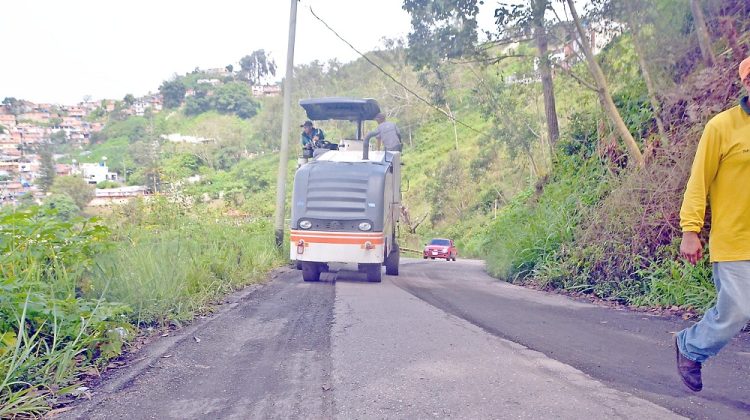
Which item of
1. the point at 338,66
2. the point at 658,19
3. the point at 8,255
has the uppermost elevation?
the point at 338,66

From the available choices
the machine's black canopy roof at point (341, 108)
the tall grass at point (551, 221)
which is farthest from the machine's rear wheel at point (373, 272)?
the machine's black canopy roof at point (341, 108)

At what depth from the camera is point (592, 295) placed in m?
9.00

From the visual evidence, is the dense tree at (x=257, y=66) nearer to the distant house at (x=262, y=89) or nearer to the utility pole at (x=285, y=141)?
the distant house at (x=262, y=89)

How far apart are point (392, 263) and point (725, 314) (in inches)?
359

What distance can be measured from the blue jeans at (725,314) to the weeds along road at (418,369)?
1.12 ft

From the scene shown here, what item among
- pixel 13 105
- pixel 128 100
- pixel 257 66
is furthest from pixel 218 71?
pixel 13 105

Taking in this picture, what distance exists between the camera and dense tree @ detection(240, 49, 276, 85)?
7101cm

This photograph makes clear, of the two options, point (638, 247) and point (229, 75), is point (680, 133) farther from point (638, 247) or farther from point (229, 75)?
point (229, 75)

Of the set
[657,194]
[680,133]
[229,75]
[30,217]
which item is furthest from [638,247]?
[229,75]

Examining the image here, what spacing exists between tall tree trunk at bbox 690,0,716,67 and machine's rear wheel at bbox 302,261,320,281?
7.19m

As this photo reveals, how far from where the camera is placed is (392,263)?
12.6m

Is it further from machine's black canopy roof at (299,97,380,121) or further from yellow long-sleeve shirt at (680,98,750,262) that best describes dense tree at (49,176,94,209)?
yellow long-sleeve shirt at (680,98,750,262)

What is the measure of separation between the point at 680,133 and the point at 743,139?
599cm

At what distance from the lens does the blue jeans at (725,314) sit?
363 cm
